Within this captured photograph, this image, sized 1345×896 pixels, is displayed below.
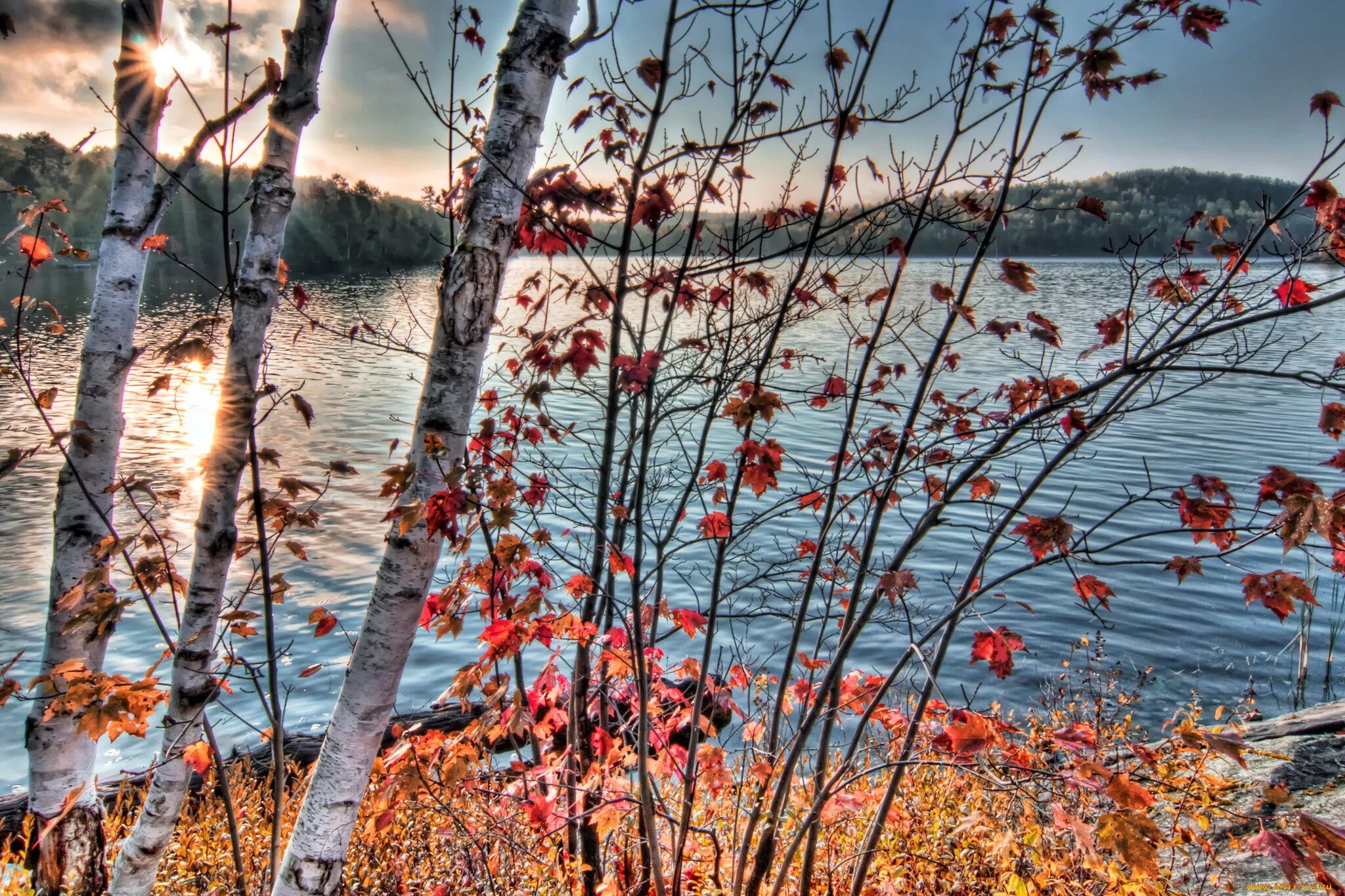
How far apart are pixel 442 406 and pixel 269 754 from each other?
5.39m

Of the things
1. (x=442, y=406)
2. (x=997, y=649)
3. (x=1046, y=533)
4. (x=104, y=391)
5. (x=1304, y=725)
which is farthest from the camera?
(x=1304, y=725)

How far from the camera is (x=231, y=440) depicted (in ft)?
9.11

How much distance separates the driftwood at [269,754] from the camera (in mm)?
4918

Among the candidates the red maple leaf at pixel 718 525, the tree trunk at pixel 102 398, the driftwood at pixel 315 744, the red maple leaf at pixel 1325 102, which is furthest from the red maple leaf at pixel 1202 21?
the tree trunk at pixel 102 398

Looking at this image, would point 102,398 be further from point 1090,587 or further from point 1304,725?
point 1304,725

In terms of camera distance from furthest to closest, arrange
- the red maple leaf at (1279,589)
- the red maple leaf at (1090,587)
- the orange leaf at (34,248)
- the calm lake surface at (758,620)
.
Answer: the calm lake surface at (758,620) < the orange leaf at (34,248) < the red maple leaf at (1090,587) < the red maple leaf at (1279,589)

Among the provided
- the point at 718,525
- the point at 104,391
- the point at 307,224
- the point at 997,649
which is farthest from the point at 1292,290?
the point at 307,224

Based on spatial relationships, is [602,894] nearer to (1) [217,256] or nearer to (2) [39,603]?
(2) [39,603]

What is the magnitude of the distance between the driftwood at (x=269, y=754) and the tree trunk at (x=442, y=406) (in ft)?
5.83

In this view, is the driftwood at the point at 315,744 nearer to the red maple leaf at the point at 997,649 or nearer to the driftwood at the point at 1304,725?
the red maple leaf at the point at 997,649

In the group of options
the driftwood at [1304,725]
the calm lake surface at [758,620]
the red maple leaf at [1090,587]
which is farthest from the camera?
the calm lake surface at [758,620]

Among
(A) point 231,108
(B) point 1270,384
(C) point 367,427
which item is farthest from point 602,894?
(B) point 1270,384

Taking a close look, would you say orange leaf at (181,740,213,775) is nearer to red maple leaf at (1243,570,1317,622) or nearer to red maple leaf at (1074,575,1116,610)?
red maple leaf at (1074,575,1116,610)

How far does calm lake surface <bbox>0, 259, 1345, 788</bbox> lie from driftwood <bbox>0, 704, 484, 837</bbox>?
0.89 meters
